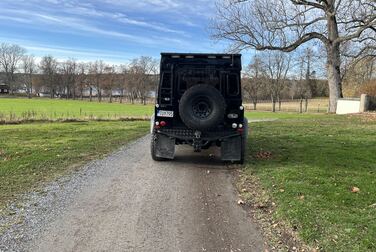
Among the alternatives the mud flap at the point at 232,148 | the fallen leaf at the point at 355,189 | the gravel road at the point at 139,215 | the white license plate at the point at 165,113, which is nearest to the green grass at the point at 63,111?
the white license plate at the point at 165,113

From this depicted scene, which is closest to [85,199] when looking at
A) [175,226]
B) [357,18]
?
[175,226]

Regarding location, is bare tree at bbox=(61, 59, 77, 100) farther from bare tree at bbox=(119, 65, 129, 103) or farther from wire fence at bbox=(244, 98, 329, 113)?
wire fence at bbox=(244, 98, 329, 113)

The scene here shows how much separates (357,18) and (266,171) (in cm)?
2468

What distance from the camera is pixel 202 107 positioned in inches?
370

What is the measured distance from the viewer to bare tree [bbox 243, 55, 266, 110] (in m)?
78.4

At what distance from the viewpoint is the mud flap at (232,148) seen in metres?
9.59

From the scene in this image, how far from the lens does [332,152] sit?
430 inches

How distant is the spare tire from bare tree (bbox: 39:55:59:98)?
111m

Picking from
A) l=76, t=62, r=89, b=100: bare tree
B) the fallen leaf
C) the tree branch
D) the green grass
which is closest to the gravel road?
the fallen leaf

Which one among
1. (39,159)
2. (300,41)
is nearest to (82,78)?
(300,41)

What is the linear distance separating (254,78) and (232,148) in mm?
73928

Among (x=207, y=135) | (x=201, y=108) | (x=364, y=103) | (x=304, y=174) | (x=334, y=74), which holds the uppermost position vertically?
(x=334, y=74)

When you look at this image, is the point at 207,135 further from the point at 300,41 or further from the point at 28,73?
the point at 28,73

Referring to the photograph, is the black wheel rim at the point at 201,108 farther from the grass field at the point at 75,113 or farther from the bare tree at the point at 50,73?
the bare tree at the point at 50,73
